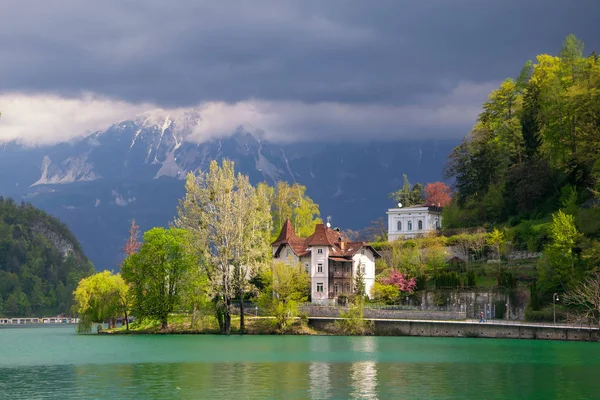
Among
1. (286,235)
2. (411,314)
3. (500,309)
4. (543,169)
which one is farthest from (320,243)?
(543,169)

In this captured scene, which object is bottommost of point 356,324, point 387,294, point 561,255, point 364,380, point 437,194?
point 364,380

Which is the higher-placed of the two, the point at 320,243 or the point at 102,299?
the point at 320,243

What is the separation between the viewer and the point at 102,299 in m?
90.2

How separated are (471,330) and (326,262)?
28.2 m

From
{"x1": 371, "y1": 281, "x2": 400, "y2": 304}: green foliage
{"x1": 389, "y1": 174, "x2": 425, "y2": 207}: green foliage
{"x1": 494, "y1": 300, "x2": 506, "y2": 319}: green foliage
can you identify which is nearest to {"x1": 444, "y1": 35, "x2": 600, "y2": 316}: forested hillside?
{"x1": 494, "y1": 300, "x2": 506, "y2": 319}: green foliage

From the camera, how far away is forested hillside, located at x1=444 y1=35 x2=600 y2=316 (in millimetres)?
83688

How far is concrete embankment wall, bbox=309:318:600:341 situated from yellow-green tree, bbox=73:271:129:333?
19075mm

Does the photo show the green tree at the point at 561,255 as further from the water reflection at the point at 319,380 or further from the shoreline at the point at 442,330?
the water reflection at the point at 319,380

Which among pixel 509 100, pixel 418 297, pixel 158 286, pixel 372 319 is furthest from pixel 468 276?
pixel 509 100

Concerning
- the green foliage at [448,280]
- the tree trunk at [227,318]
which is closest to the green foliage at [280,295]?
the tree trunk at [227,318]

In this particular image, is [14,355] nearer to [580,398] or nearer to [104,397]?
[104,397]

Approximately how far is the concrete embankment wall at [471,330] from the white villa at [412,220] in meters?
48.4

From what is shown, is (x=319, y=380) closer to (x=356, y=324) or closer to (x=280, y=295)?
(x=356, y=324)

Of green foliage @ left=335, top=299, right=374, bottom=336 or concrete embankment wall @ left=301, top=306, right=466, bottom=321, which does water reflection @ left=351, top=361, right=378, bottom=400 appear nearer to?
green foliage @ left=335, top=299, right=374, bottom=336
